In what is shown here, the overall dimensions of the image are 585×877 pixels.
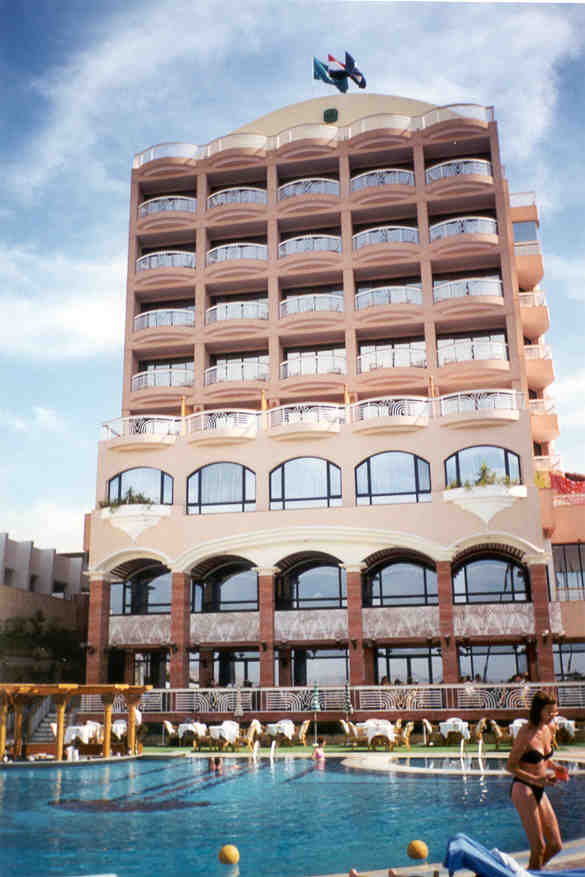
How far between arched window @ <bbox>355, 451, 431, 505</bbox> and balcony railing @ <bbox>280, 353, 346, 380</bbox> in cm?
556

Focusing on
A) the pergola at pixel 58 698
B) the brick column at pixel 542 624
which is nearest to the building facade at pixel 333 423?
the brick column at pixel 542 624

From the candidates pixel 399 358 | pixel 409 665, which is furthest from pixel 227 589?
pixel 399 358

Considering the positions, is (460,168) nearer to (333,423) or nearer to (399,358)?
(399,358)

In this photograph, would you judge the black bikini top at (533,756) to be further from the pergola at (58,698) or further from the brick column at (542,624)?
the brick column at (542,624)

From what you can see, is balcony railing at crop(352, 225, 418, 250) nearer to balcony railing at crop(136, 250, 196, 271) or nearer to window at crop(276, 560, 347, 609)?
balcony railing at crop(136, 250, 196, 271)

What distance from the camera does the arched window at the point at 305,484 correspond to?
34.6 m

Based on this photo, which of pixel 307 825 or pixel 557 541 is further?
pixel 557 541

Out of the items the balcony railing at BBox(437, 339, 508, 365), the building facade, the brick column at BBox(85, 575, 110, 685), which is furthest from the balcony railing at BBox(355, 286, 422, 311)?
the brick column at BBox(85, 575, 110, 685)

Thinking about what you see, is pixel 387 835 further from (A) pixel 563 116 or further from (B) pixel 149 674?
(B) pixel 149 674

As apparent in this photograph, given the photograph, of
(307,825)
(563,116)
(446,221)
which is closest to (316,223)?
(446,221)

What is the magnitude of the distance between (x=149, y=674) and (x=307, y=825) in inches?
1067

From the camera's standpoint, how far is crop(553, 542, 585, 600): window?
35.8 meters

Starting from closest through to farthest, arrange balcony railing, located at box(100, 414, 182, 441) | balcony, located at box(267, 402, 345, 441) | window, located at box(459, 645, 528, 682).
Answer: balcony, located at box(267, 402, 345, 441)
window, located at box(459, 645, 528, 682)
balcony railing, located at box(100, 414, 182, 441)

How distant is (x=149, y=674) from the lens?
38.1m
